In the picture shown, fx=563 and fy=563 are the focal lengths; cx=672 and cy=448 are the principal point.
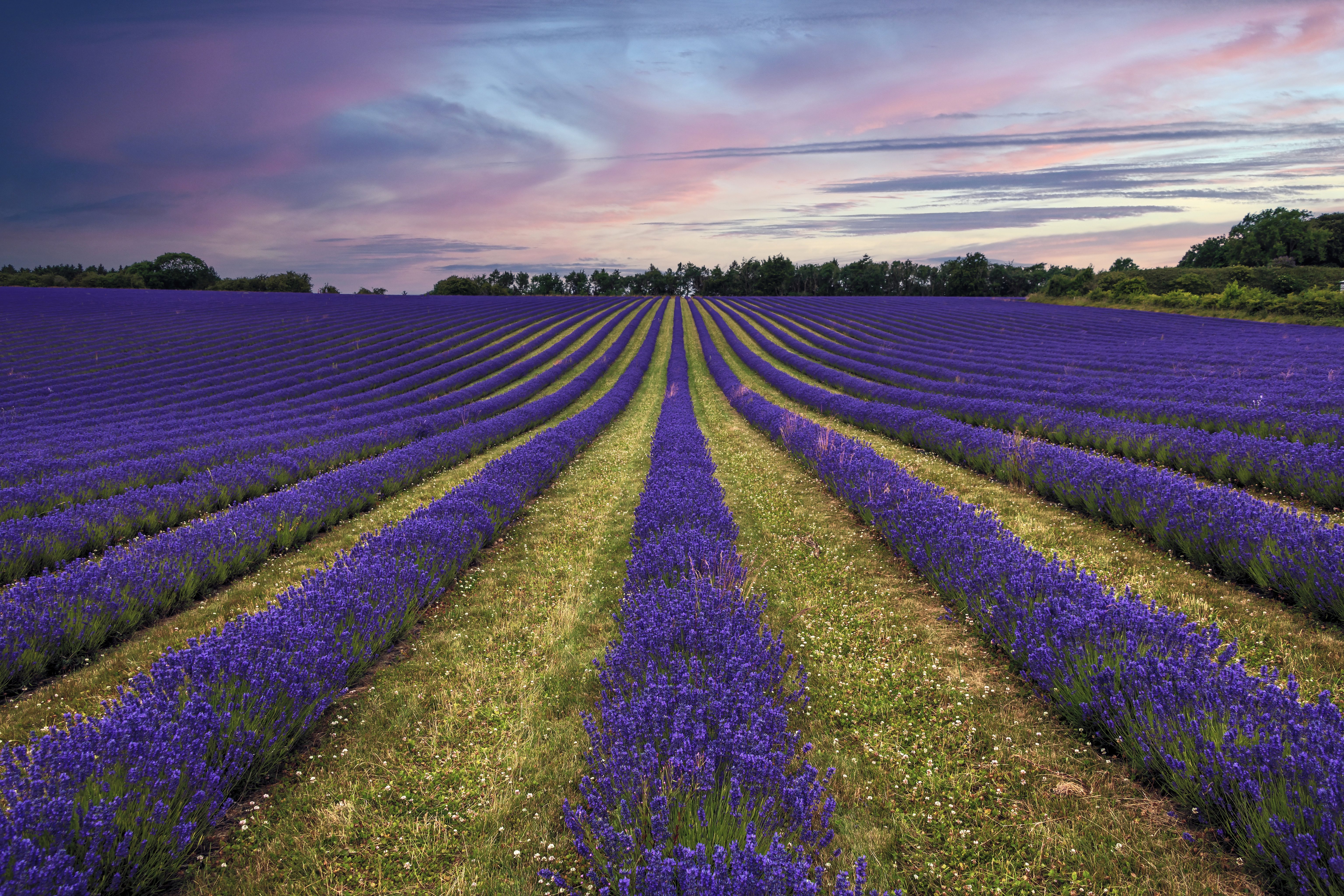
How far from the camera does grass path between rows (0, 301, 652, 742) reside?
363cm

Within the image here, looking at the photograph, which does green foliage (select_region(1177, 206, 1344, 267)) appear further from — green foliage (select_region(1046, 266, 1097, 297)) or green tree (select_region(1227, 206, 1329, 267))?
green foliage (select_region(1046, 266, 1097, 297))

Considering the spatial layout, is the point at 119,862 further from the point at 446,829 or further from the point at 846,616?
the point at 846,616

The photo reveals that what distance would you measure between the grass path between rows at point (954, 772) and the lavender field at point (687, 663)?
0.02 m

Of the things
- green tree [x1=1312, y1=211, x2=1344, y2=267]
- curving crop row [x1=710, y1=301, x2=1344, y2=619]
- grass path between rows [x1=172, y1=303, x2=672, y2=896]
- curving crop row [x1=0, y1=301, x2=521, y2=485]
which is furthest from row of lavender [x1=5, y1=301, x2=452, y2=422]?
green tree [x1=1312, y1=211, x2=1344, y2=267]

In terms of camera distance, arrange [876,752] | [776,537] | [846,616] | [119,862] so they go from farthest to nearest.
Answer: [776,537] < [846,616] < [876,752] < [119,862]

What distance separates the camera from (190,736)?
2.64 metres

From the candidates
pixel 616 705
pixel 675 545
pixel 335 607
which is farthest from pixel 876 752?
pixel 335 607

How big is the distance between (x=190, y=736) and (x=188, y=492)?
650 centimetres

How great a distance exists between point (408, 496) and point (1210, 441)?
1179cm

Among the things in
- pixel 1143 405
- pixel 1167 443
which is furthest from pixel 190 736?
pixel 1143 405

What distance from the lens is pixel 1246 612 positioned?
4391mm

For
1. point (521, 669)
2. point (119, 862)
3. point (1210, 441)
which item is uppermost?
point (1210, 441)

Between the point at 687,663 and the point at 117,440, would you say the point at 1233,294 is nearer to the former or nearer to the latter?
the point at 687,663

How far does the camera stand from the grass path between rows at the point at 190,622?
3.63m
